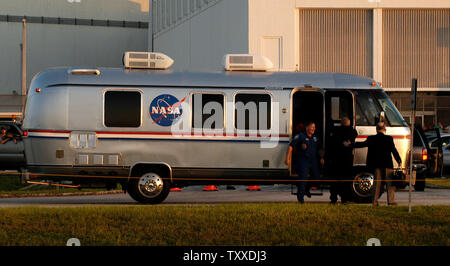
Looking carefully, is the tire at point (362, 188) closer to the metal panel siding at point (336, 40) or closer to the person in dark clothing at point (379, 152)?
the person in dark clothing at point (379, 152)

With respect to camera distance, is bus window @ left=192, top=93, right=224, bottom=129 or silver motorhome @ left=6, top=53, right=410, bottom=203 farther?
bus window @ left=192, top=93, right=224, bottom=129

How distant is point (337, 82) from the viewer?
1873cm

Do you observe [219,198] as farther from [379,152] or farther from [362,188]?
[379,152]

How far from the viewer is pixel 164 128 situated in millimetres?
18000

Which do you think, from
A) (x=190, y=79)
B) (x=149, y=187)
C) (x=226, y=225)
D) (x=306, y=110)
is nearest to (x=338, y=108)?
(x=306, y=110)

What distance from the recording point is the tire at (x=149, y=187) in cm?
1819

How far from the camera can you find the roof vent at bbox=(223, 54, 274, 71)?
1891cm

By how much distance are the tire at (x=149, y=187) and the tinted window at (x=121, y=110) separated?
1.18 metres

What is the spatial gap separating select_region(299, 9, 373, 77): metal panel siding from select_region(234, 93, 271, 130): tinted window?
27.4m

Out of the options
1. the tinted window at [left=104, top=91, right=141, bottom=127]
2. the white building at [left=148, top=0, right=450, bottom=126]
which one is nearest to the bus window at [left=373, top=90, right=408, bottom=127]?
the tinted window at [left=104, top=91, right=141, bottom=127]

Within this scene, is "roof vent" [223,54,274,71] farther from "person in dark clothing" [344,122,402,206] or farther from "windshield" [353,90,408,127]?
"person in dark clothing" [344,122,402,206]

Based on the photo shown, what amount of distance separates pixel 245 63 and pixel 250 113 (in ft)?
4.46
